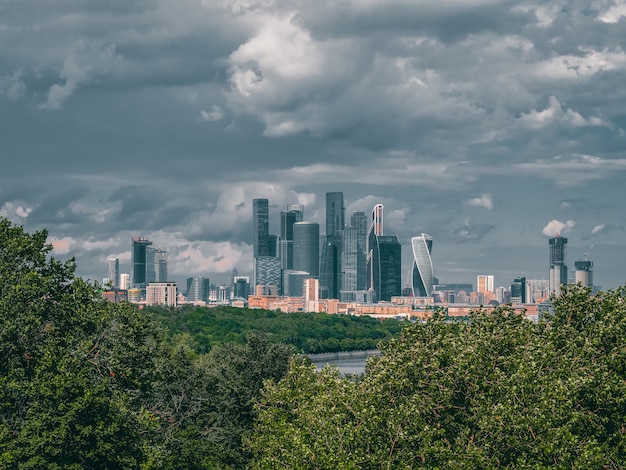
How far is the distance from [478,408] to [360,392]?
646cm

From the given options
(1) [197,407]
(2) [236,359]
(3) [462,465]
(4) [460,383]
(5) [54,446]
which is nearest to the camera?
(3) [462,465]

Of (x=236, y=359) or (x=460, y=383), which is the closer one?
(x=460, y=383)

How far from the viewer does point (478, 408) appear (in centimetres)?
3672

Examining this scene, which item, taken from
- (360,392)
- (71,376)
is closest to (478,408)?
(360,392)

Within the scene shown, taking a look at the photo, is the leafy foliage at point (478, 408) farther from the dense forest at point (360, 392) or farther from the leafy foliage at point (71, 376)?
the leafy foliage at point (71, 376)

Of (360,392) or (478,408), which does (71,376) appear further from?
(478,408)

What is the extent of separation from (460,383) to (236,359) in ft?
147

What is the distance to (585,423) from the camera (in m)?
38.6

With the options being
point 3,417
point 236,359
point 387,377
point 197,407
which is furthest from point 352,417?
point 236,359

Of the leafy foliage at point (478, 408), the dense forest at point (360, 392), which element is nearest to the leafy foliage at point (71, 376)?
the dense forest at point (360, 392)

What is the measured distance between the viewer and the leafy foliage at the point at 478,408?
35.3 metres

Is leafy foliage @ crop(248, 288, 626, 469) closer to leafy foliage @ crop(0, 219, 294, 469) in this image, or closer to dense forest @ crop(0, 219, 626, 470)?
dense forest @ crop(0, 219, 626, 470)

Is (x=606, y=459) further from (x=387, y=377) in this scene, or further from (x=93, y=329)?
(x=93, y=329)

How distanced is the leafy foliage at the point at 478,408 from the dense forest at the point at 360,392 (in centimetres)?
8
